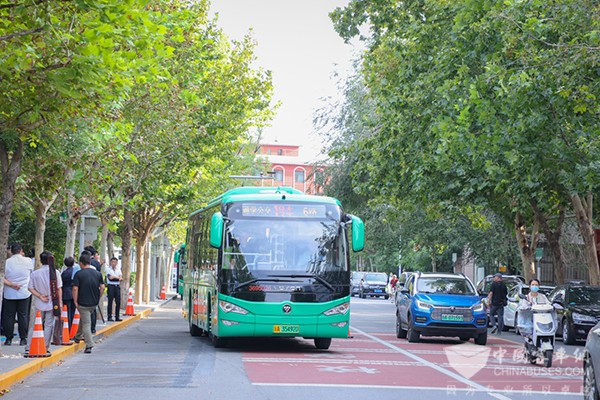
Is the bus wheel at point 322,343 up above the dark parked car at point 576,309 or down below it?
below

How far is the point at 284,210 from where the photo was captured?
21.8 metres

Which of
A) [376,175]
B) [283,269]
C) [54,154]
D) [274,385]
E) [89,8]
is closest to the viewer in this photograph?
[89,8]

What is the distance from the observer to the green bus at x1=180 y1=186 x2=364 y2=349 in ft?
68.9

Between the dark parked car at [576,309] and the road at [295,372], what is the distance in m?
3.81

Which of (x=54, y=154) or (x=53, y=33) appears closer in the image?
(x=53, y=33)

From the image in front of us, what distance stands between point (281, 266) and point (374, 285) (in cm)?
5595

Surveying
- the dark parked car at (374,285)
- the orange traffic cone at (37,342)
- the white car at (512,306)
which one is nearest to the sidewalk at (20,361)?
the orange traffic cone at (37,342)

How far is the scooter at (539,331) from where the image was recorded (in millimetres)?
20141

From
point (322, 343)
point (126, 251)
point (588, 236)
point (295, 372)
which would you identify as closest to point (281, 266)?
point (322, 343)

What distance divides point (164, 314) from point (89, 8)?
104ft

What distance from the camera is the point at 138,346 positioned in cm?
2361

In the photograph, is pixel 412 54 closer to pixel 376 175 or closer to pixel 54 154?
pixel 376 175

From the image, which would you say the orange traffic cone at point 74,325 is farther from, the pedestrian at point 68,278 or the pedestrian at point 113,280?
the pedestrian at point 113,280

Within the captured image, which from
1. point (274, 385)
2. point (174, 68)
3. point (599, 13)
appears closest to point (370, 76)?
point (174, 68)
